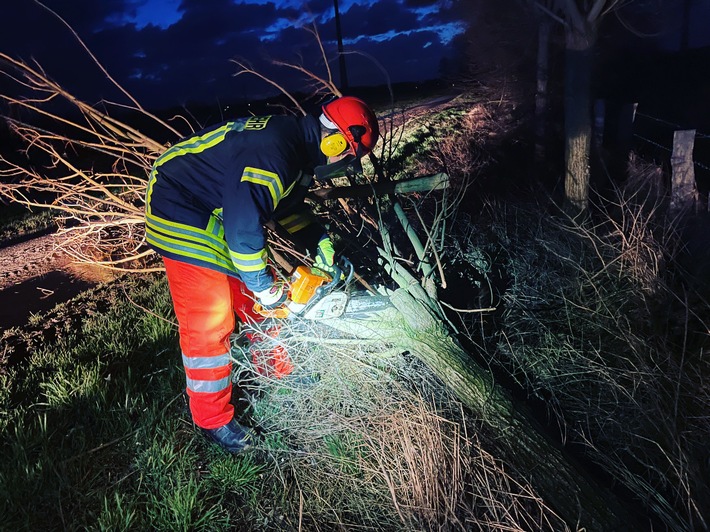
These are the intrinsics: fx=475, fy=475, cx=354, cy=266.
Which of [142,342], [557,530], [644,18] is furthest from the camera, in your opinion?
[644,18]

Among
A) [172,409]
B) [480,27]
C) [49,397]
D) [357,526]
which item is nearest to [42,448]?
[49,397]

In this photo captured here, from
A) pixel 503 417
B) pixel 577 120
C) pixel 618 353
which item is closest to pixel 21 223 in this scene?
pixel 577 120

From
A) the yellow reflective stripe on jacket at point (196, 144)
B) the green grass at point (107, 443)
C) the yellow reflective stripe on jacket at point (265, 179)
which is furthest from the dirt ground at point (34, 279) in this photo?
the yellow reflective stripe on jacket at point (265, 179)

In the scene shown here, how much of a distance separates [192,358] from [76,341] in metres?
1.93

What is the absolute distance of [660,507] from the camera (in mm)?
2092

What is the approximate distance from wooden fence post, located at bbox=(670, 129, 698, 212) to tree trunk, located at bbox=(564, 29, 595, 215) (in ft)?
2.79

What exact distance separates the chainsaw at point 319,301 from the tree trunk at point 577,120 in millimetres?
3765

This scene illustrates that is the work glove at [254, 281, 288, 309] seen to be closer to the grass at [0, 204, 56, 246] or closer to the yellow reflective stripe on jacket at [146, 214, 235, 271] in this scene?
the yellow reflective stripe on jacket at [146, 214, 235, 271]

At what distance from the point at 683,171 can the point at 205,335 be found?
16.7ft

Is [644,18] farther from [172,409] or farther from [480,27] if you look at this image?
[172,409]

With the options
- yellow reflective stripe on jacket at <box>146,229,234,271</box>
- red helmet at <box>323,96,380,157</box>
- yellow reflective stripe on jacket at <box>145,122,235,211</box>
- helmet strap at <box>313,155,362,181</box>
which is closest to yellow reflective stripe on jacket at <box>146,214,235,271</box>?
yellow reflective stripe on jacket at <box>146,229,234,271</box>

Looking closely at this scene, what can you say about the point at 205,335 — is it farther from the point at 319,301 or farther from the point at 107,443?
the point at 107,443

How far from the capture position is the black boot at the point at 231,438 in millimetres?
2691

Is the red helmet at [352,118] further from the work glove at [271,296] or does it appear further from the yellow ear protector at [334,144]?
the work glove at [271,296]
